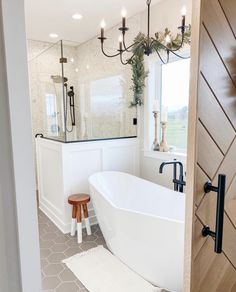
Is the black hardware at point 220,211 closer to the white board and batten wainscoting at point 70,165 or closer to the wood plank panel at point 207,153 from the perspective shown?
the wood plank panel at point 207,153

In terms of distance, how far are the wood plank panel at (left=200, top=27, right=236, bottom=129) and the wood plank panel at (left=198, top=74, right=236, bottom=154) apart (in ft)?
0.11

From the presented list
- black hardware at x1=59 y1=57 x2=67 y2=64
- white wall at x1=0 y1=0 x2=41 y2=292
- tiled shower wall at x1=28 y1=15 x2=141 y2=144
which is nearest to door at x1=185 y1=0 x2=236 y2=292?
white wall at x1=0 y1=0 x2=41 y2=292

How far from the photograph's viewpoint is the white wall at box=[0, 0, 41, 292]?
2.43 feet

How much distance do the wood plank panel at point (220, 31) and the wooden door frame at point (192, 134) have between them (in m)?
0.04

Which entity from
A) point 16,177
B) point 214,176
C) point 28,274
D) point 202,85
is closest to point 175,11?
point 202,85

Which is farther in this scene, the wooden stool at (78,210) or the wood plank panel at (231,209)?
the wooden stool at (78,210)

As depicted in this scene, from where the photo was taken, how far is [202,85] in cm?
107

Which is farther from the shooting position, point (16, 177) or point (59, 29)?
point (59, 29)

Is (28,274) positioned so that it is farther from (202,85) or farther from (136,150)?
(136,150)

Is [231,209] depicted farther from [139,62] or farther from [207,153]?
[139,62]

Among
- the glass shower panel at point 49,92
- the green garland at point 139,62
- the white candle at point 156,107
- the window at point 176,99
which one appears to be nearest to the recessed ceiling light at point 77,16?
the glass shower panel at point 49,92

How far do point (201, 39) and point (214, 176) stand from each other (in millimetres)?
650

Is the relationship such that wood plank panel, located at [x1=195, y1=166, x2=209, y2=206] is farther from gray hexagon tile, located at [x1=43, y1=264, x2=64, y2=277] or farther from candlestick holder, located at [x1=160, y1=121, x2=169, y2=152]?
candlestick holder, located at [x1=160, y1=121, x2=169, y2=152]

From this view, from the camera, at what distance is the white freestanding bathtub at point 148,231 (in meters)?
1.79
